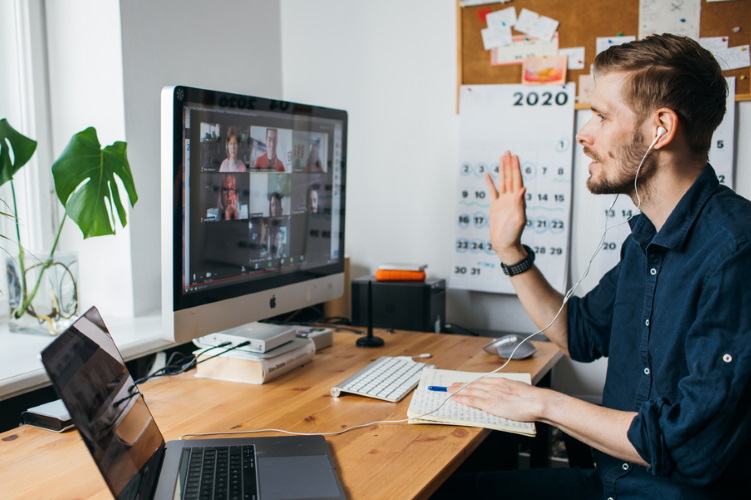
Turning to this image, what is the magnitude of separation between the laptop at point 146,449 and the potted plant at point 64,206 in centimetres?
61

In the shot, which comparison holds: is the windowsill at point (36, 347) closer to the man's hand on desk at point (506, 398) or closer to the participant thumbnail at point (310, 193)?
the participant thumbnail at point (310, 193)

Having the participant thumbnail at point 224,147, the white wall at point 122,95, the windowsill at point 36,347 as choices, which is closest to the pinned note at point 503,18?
Result: the white wall at point 122,95

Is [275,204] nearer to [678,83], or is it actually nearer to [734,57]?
[678,83]

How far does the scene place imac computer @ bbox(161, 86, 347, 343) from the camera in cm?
128

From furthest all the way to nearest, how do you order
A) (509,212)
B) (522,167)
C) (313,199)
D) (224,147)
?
(522,167) < (313,199) < (509,212) < (224,147)

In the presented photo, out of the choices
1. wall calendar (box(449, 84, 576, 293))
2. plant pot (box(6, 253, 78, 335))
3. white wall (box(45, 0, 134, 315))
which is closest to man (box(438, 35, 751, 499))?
wall calendar (box(449, 84, 576, 293))

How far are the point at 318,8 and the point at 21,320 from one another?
1476 mm

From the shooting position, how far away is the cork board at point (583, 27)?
6.18 feet

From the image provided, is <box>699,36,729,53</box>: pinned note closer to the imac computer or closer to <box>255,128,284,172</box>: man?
the imac computer

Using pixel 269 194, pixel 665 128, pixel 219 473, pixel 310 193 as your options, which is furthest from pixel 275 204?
pixel 665 128

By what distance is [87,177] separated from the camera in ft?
5.03

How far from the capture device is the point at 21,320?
66.6 inches

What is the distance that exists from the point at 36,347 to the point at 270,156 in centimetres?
73

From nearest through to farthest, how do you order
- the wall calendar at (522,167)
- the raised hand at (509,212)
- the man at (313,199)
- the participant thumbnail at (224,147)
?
the participant thumbnail at (224,147)
the raised hand at (509,212)
the man at (313,199)
the wall calendar at (522,167)
